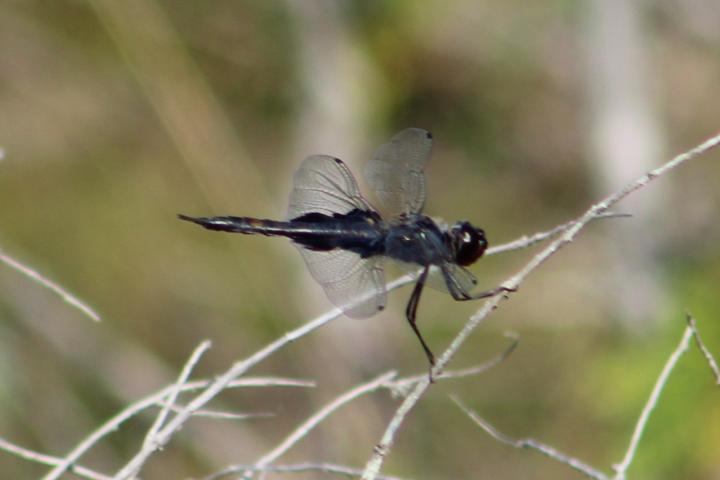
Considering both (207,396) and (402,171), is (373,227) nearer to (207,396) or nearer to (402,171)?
(402,171)

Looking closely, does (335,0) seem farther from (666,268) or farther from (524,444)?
(524,444)

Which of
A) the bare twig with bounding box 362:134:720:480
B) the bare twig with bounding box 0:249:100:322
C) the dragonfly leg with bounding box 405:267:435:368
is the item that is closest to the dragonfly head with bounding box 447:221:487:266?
the dragonfly leg with bounding box 405:267:435:368

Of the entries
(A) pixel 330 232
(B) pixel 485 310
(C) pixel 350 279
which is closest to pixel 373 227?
(A) pixel 330 232

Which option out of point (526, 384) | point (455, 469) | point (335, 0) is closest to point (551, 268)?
point (526, 384)

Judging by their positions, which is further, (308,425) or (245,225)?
(245,225)

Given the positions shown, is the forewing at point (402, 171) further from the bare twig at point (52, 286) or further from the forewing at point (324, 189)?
the bare twig at point (52, 286)

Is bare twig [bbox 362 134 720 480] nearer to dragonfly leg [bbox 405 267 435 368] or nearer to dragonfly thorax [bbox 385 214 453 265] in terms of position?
dragonfly leg [bbox 405 267 435 368]
